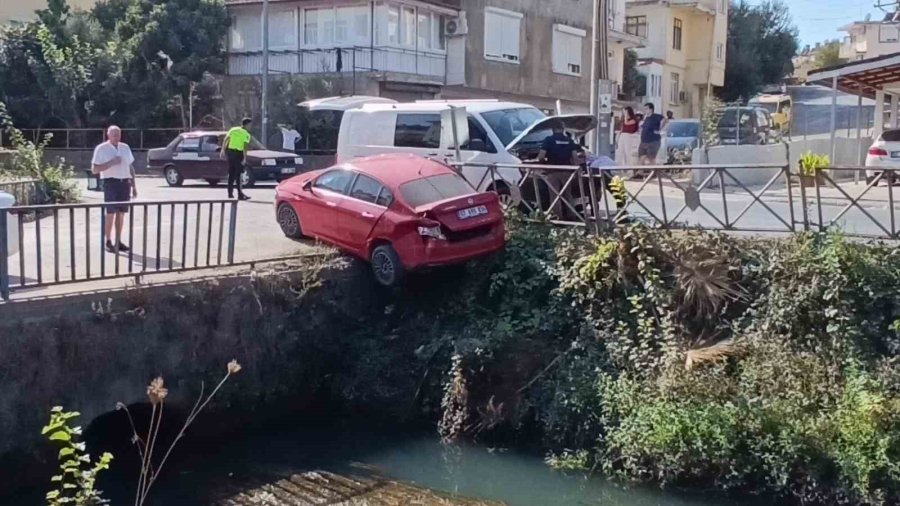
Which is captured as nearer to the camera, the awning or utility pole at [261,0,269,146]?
the awning

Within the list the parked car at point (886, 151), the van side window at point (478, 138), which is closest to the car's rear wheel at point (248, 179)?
the van side window at point (478, 138)

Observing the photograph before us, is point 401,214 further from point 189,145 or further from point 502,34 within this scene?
point 502,34

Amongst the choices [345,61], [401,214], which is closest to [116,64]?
[345,61]

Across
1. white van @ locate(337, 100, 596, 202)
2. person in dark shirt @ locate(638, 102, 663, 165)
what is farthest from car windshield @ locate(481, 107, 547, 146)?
person in dark shirt @ locate(638, 102, 663, 165)

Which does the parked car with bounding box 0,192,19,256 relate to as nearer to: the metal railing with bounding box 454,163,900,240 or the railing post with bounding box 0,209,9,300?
the railing post with bounding box 0,209,9,300

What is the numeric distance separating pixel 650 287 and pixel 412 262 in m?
2.95

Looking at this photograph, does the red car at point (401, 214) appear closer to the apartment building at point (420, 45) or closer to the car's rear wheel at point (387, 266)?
the car's rear wheel at point (387, 266)

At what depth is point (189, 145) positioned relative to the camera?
25547 mm

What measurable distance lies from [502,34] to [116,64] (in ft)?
40.9

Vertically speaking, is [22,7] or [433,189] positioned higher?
[22,7]

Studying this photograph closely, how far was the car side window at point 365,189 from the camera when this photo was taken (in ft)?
44.4

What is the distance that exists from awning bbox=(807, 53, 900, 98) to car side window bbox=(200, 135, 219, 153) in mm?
14105

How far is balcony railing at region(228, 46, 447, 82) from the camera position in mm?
31234

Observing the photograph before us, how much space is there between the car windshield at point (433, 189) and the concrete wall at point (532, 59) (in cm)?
2094
